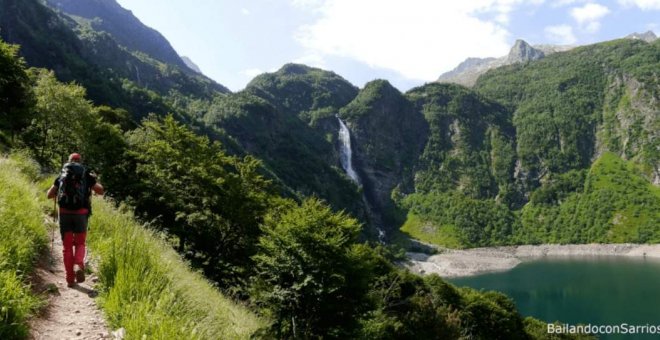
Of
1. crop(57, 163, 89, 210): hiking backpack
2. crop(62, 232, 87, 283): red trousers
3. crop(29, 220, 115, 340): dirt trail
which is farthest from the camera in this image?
crop(57, 163, 89, 210): hiking backpack

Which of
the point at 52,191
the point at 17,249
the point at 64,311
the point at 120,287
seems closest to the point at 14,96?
the point at 52,191

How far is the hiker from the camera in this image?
8734 millimetres

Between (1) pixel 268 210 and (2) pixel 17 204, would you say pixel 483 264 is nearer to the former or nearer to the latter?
(1) pixel 268 210

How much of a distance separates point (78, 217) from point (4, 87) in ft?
130

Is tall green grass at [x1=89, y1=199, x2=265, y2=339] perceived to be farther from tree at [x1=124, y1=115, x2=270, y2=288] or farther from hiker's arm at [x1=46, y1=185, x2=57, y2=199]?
tree at [x1=124, y1=115, x2=270, y2=288]

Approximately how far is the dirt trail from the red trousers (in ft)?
0.85

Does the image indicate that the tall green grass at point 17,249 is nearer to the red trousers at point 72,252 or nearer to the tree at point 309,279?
the red trousers at point 72,252

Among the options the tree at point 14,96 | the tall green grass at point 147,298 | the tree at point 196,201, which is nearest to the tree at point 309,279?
the tree at point 196,201

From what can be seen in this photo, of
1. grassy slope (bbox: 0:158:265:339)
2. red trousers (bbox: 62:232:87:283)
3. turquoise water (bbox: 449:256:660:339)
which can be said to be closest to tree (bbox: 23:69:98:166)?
red trousers (bbox: 62:232:87:283)

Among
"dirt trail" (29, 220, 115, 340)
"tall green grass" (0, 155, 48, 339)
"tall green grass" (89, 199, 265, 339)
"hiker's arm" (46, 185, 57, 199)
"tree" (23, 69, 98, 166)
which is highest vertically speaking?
"tree" (23, 69, 98, 166)

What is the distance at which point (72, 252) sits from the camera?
847 cm

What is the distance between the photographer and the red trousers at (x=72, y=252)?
27.3 ft

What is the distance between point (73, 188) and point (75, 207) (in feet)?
1.43

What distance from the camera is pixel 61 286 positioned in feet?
26.8
